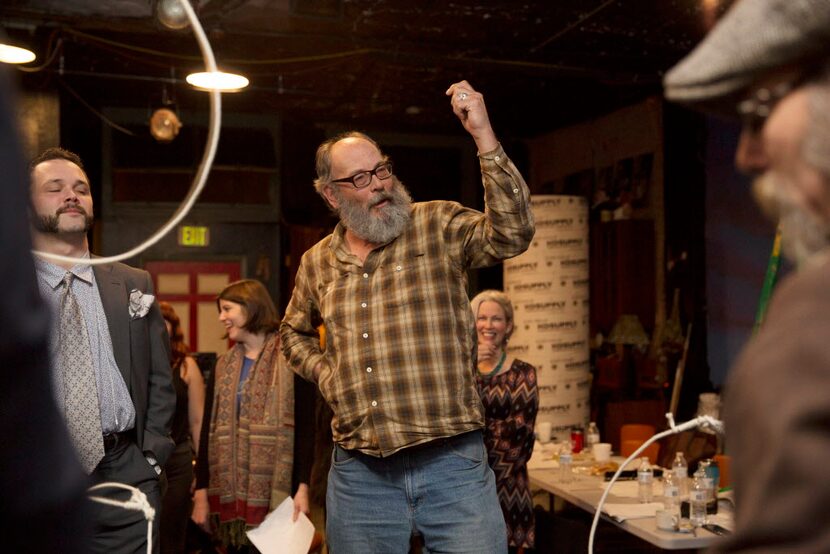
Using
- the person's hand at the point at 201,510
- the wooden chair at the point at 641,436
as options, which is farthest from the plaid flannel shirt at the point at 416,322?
the wooden chair at the point at 641,436

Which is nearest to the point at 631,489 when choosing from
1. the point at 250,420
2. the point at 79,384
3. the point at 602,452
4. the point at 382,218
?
the point at 602,452

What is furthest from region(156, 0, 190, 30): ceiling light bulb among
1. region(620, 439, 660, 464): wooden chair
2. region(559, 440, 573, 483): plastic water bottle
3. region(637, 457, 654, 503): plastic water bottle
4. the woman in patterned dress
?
region(620, 439, 660, 464): wooden chair

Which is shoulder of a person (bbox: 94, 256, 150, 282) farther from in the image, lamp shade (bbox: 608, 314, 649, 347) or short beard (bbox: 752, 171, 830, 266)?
lamp shade (bbox: 608, 314, 649, 347)

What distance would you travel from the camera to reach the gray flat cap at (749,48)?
86 cm

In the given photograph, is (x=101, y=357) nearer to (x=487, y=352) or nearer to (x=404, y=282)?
(x=404, y=282)

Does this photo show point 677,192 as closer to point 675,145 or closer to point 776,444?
point 675,145

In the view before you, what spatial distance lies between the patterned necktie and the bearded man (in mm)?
688

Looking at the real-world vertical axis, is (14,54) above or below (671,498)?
above

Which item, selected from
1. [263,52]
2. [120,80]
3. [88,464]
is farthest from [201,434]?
[120,80]

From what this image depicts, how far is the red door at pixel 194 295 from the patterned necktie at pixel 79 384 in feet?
20.9

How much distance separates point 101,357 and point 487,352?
1.98 metres

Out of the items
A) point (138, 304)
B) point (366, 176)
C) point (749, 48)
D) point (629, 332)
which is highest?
point (366, 176)

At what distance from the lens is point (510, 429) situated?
4055mm

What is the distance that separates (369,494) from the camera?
2.74 m
